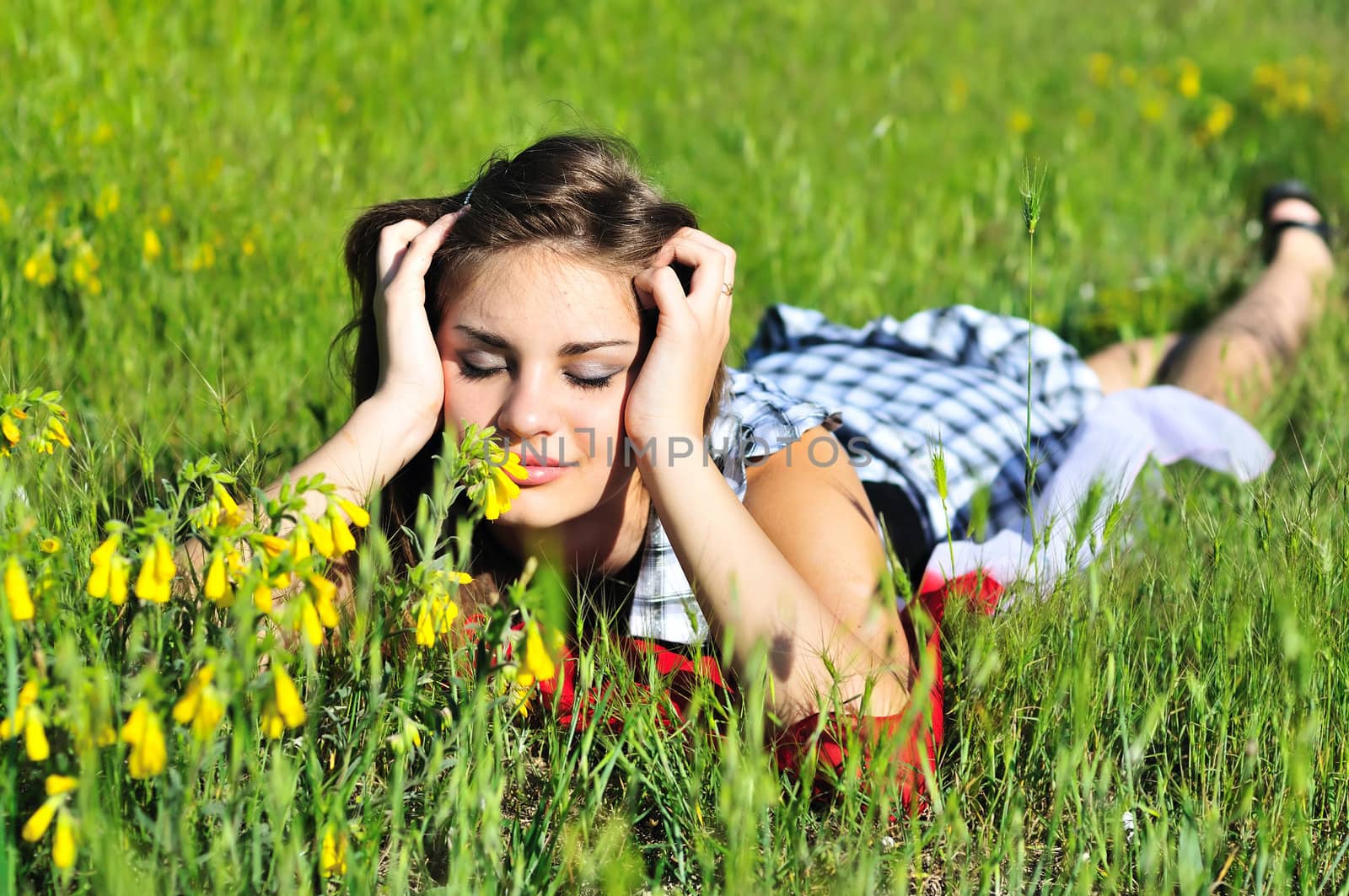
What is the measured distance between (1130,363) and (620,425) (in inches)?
83.9

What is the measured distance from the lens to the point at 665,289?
77.1 inches

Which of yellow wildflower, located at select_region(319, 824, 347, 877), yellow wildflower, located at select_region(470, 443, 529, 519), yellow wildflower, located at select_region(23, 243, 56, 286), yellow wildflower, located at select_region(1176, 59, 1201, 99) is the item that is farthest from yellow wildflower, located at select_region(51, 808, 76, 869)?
yellow wildflower, located at select_region(1176, 59, 1201, 99)

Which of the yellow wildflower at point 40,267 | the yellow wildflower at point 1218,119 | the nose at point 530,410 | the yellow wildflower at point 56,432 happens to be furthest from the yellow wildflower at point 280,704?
the yellow wildflower at point 1218,119

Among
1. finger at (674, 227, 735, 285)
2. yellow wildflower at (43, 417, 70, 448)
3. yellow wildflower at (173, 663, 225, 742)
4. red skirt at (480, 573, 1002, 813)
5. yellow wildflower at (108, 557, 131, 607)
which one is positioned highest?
finger at (674, 227, 735, 285)

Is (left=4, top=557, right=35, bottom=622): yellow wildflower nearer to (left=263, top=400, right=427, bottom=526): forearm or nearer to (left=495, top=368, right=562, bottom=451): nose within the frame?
(left=263, top=400, right=427, bottom=526): forearm

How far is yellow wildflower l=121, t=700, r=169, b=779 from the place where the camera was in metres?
1.03

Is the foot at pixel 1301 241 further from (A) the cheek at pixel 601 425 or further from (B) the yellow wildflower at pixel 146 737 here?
(B) the yellow wildflower at pixel 146 737

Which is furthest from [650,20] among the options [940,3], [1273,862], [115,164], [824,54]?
[1273,862]

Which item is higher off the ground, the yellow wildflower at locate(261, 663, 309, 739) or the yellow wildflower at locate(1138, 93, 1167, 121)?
the yellow wildflower at locate(1138, 93, 1167, 121)

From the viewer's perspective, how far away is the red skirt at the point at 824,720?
61.1 inches

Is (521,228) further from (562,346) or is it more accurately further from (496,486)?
(496,486)

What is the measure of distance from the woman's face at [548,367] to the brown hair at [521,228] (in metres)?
0.04

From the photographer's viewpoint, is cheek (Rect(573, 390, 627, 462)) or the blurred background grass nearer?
cheek (Rect(573, 390, 627, 462))

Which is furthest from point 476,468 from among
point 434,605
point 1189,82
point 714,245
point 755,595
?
point 1189,82
